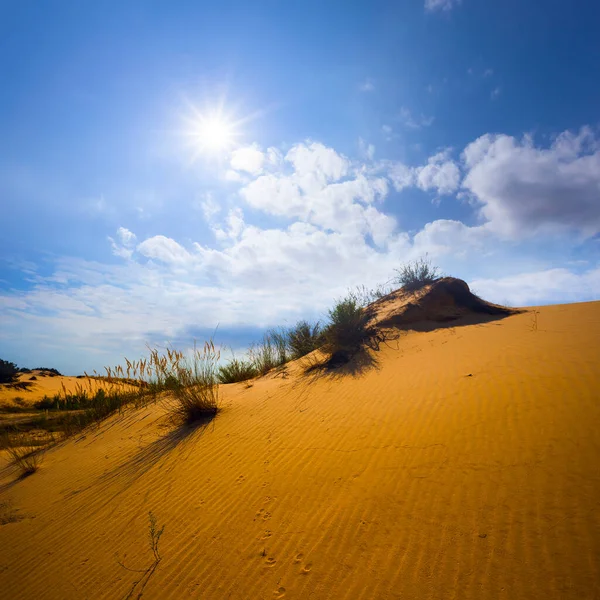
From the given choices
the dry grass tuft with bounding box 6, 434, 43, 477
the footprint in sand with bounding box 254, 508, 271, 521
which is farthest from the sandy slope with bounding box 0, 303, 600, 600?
the dry grass tuft with bounding box 6, 434, 43, 477

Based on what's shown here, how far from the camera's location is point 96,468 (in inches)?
190

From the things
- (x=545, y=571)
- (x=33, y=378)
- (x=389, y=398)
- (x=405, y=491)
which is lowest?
(x=545, y=571)

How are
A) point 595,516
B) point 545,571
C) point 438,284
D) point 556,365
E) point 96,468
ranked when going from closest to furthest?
1. point 545,571
2. point 595,516
3. point 556,365
4. point 96,468
5. point 438,284

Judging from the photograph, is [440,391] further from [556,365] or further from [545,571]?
[545,571]

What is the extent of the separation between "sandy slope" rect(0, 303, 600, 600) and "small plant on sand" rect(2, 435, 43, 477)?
2.70 feet

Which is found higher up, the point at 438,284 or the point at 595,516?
the point at 438,284

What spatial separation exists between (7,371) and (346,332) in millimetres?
18558

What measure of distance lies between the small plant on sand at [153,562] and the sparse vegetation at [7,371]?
57.3 feet

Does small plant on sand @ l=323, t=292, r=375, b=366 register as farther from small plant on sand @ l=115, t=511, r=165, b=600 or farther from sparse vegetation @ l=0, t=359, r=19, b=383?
sparse vegetation @ l=0, t=359, r=19, b=383

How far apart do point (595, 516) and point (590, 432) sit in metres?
1.02

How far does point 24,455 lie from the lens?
6.47 meters

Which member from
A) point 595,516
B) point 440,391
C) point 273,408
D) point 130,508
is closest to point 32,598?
point 130,508

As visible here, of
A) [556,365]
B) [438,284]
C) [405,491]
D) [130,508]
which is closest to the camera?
[405,491]

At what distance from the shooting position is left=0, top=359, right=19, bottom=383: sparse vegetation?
15336mm
